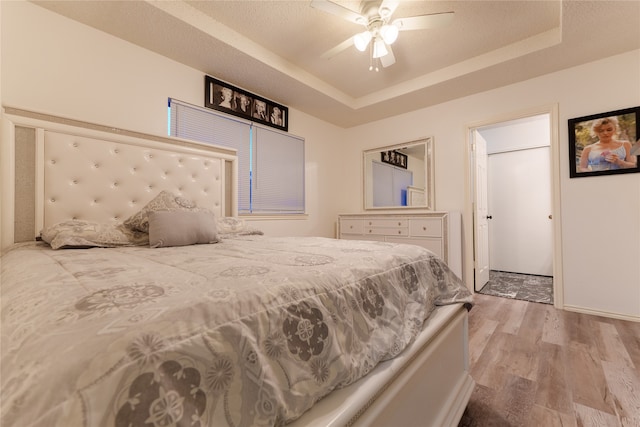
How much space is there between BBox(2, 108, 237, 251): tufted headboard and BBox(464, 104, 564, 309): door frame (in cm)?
286

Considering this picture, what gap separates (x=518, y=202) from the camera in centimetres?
428

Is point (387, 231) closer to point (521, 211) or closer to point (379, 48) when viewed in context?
point (379, 48)

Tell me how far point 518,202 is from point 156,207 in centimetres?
491

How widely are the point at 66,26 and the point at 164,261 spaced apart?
7.15 ft

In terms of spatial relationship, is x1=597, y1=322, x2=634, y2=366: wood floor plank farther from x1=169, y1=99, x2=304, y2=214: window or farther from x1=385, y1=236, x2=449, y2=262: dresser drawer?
x1=169, y1=99, x2=304, y2=214: window

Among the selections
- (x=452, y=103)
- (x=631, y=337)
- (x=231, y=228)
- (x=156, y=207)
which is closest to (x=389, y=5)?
(x=452, y=103)

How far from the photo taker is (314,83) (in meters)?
3.05

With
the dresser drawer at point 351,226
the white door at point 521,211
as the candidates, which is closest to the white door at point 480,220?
the white door at point 521,211

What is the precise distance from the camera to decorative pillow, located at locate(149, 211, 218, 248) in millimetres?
1573

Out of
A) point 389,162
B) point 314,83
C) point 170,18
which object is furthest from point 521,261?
point 170,18

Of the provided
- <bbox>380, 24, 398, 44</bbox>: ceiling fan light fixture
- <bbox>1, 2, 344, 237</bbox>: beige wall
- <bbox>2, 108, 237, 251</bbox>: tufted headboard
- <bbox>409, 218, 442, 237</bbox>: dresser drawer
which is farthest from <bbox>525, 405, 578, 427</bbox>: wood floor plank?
<bbox>1, 2, 344, 237</bbox>: beige wall

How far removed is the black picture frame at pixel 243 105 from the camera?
269 centimetres

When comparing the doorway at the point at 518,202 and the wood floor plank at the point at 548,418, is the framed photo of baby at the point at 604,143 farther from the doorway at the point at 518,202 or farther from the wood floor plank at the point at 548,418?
the wood floor plank at the point at 548,418

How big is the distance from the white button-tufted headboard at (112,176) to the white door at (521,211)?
4.42m
